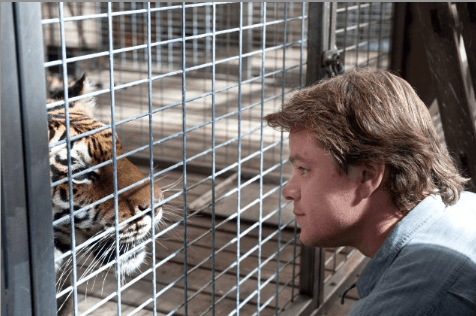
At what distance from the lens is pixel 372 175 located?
1.47 m

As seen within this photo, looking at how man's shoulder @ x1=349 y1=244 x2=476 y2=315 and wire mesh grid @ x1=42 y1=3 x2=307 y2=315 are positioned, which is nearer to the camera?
man's shoulder @ x1=349 y1=244 x2=476 y2=315

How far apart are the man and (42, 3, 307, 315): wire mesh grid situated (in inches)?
12.6

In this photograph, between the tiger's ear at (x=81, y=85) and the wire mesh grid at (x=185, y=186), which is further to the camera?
the tiger's ear at (x=81, y=85)

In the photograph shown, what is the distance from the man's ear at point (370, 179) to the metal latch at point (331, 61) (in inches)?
42.8

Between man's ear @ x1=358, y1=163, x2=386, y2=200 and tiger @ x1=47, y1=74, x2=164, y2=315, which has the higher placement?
man's ear @ x1=358, y1=163, x2=386, y2=200

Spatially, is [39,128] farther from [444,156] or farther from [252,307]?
[252,307]

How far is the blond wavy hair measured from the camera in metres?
1.45

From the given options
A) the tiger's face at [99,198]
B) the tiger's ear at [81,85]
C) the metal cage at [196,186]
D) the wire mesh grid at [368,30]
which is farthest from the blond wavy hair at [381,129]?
the tiger's ear at [81,85]

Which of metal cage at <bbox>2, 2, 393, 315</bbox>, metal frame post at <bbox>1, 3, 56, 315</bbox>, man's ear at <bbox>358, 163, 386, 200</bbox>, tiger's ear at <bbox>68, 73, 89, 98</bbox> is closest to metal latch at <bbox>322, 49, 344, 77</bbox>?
metal cage at <bbox>2, 2, 393, 315</bbox>

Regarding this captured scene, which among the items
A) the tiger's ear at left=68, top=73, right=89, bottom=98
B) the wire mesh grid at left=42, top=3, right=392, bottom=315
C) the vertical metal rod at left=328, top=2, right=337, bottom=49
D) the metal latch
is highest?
the vertical metal rod at left=328, top=2, right=337, bottom=49

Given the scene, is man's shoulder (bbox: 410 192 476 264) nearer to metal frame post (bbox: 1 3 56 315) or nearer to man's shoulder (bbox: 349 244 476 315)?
man's shoulder (bbox: 349 244 476 315)

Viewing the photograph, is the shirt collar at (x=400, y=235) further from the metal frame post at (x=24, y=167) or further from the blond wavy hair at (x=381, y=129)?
the metal frame post at (x=24, y=167)

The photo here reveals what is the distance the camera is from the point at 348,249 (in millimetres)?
3410

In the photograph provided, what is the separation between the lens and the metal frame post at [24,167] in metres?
1.18
